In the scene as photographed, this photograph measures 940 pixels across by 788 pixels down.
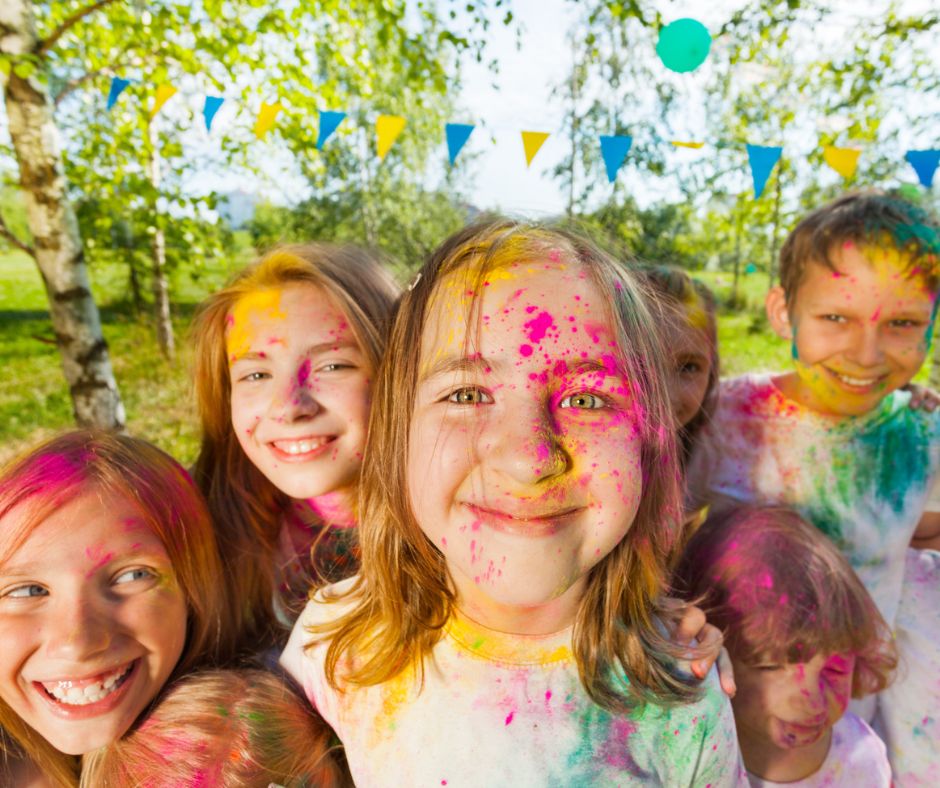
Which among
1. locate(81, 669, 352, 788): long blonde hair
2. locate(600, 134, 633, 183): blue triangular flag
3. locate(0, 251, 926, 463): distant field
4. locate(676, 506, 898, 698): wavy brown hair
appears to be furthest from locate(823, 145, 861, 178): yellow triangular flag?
locate(0, 251, 926, 463): distant field

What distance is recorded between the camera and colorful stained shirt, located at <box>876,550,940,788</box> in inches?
86.0

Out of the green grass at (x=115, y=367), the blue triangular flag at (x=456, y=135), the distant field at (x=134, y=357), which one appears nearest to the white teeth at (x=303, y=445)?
the blue triangular flag at (x=456, y=135)

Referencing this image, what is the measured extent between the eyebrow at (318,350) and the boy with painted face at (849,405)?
1238 mm

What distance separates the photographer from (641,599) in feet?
4.53

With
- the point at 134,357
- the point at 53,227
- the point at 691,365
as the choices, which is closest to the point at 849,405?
the point at 691,365

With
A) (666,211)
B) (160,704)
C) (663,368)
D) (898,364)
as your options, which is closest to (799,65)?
(666,211)

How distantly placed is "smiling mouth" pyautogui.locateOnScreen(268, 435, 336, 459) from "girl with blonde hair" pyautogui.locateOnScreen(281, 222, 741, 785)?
451mm

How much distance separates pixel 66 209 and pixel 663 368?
3265mm

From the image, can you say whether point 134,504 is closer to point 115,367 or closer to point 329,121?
point 329,121

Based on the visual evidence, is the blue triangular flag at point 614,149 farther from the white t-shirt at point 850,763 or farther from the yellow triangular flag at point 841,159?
the white t-shirt at point 850,763

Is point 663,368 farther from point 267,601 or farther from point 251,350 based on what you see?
point 267,601

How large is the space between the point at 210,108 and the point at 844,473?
2.81 m

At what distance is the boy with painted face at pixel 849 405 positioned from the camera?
2088 mm

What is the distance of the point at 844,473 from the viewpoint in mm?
2283
